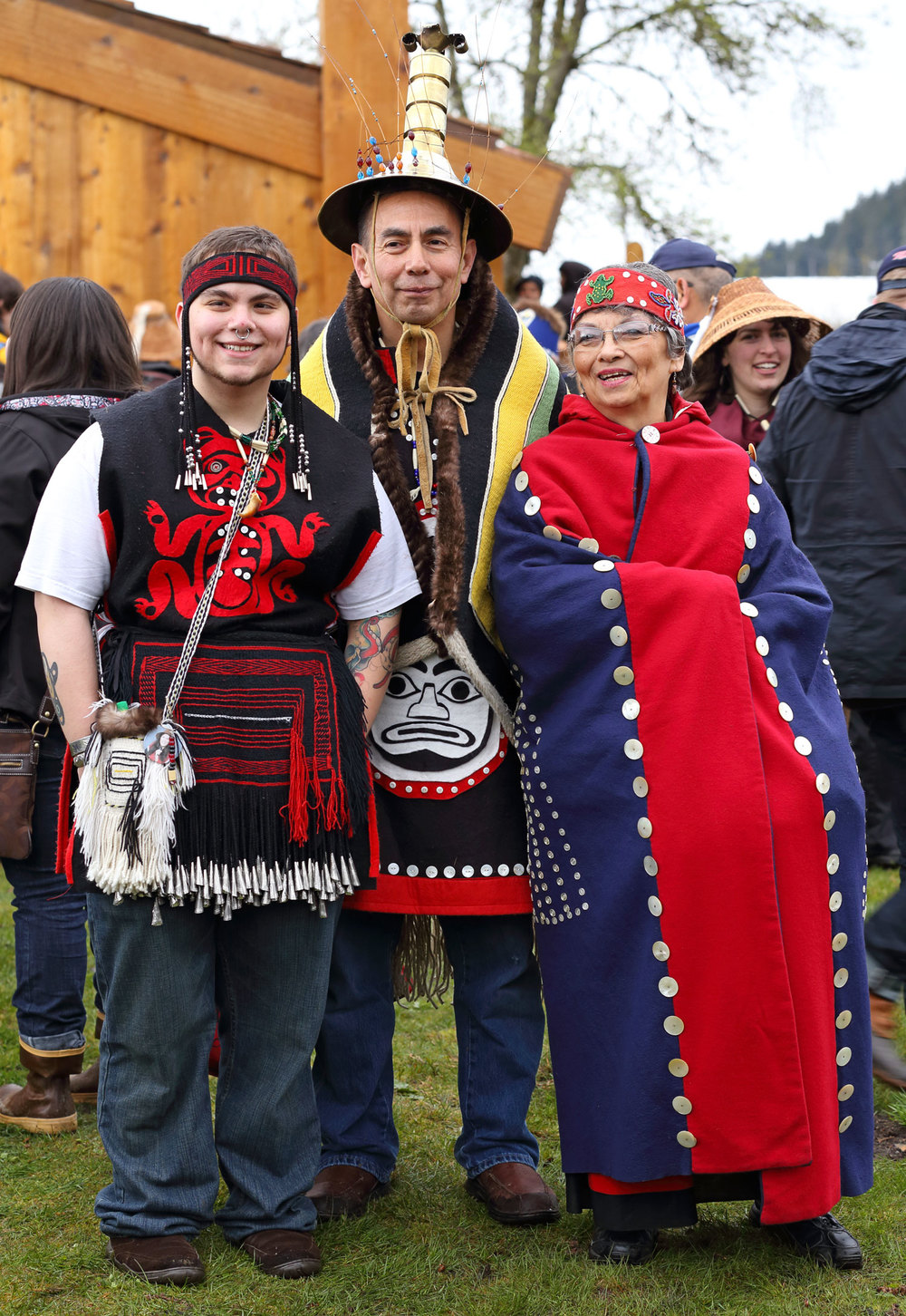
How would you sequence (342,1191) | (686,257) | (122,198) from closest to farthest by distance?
(342,1191), (686,257), (122,198)

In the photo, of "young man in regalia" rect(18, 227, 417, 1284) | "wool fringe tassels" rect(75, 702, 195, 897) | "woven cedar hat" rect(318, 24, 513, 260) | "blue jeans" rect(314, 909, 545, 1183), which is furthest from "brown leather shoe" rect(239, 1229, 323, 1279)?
"woven cedar hat" rect(318, 24, 513, 260)

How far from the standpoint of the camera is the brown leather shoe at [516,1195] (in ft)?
9.64

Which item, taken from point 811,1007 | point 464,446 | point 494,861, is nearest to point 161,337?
point 464,446

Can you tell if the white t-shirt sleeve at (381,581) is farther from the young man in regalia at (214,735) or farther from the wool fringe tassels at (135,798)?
the wool fringe tassels at (135,798)

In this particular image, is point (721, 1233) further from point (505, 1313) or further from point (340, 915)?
point (340, 915)

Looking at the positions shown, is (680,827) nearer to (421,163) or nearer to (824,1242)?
(824,1242)

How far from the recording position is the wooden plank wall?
6.57 metres

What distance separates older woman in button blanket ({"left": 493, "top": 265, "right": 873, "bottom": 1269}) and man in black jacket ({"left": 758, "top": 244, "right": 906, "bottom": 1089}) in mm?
1094

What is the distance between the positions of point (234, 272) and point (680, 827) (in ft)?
4.21

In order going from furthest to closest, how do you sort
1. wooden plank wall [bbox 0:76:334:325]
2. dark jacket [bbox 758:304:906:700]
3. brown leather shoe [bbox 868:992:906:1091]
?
wooden plank wall [bbox 0:76:334:325]
dark jacket [bbox 758:304:906:700]
brown leather shoe [bbox 868:992:906:1091]


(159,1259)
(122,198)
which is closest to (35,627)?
(159,1259)

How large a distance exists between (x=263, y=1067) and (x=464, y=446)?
51.5 inches

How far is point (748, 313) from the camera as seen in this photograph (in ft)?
14.9

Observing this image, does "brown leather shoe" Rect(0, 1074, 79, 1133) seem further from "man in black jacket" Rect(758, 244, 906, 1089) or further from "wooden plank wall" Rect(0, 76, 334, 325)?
"wooden plank wall" Rect(0, 76, 334, 325)
